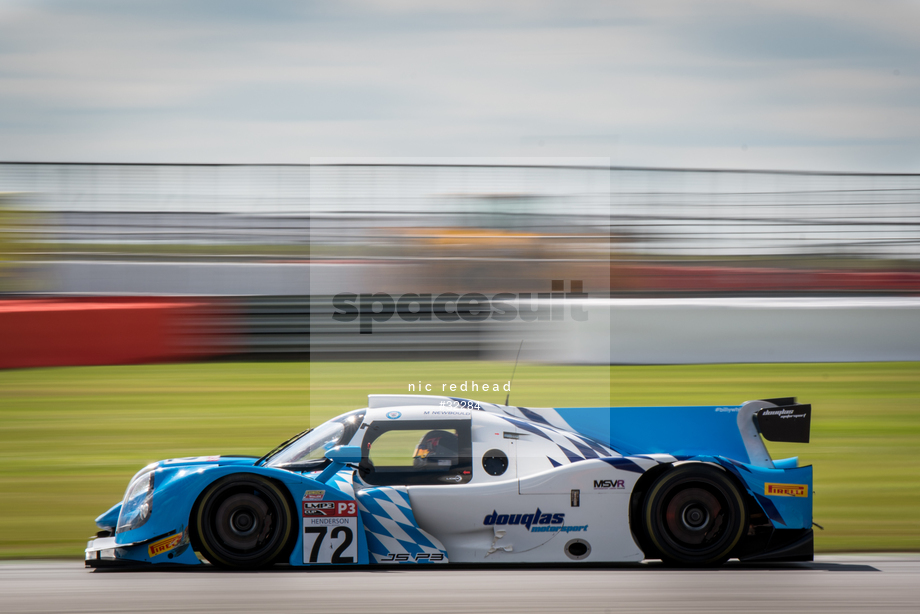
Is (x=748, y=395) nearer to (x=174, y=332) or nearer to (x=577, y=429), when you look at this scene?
(x=577, y=429)

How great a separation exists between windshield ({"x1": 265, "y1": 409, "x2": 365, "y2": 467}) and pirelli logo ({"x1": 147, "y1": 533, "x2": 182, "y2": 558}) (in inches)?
24.0

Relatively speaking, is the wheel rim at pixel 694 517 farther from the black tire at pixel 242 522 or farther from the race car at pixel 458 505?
the black tire at pixel 242 522

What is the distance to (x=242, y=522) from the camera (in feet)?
14.6

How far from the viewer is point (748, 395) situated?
10383 millimetres

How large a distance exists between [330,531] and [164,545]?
2.84ft

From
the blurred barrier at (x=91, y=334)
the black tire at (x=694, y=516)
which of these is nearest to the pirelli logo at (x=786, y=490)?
the black tire at (x=694, y=516)

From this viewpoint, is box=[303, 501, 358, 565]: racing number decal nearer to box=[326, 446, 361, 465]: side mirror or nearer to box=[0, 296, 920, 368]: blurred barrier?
box=[326, 446, 361, 465]: side mirror

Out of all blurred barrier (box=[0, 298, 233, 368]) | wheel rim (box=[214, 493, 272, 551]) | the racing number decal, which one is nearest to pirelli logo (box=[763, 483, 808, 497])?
the racing number decal

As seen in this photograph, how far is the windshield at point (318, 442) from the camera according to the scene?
468cm

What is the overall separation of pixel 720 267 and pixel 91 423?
10185mm

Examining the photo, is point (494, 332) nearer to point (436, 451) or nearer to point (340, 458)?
point (436, 451)

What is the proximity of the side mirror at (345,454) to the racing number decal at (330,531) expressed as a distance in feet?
0.93

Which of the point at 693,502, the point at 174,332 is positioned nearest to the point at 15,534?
the point at 693,502

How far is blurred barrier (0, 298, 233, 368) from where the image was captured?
41.1 feet
